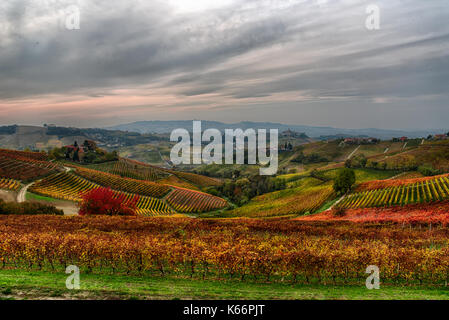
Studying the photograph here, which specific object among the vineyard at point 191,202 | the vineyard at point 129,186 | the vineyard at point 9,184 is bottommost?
the vineyard at point 191,202

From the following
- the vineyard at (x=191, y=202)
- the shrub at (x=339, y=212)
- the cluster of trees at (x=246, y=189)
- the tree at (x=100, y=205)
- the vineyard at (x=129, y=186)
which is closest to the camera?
the tree at (x=100, y=205)

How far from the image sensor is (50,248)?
19.2 m

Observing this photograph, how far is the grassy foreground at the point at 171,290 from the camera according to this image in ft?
39.7

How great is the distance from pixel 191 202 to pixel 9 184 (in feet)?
221

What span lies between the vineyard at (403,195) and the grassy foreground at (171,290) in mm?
58859

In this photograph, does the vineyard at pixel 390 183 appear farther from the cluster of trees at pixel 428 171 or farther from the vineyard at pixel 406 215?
the cluster of trees at pixel 428 171

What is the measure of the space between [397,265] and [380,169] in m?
147

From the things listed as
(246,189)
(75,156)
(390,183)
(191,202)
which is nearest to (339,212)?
(390,183)

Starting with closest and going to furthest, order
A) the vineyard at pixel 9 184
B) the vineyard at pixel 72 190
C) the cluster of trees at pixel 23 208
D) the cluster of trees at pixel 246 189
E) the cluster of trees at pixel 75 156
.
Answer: the cluster of trees at pixel 23 208
the vineyard at pixel 72 190
the vineyard at pixel 9 184
the cluster of trees at pixel 246 189
the cluster of trees at pixel 75 156

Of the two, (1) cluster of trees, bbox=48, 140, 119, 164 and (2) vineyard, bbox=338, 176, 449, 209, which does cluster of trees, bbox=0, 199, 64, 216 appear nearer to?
(2) vineyard, bbox=338, 176, 449, 209

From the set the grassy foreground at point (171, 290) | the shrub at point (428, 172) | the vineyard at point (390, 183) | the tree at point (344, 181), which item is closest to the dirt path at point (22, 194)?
the grassy foreground at point (171, 290)

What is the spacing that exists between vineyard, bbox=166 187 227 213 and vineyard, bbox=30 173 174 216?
5039 millimetres
